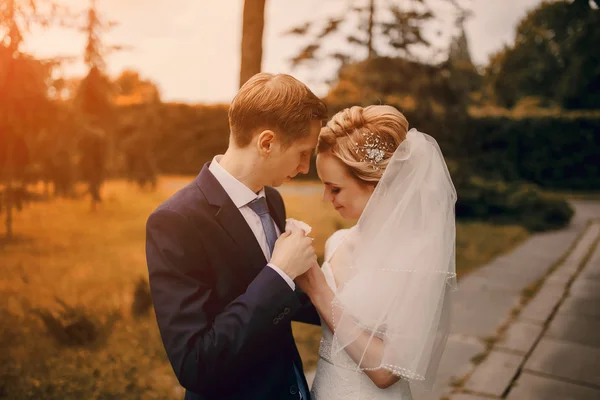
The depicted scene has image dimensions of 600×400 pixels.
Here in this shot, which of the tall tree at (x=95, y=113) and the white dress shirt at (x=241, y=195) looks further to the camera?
the tall tree at (x=95, y=113)

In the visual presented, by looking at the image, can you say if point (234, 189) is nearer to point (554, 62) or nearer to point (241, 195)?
point (241, 195)

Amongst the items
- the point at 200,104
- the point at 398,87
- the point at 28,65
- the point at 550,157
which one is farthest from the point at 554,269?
the point at 200,104

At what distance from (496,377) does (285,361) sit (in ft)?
9.56

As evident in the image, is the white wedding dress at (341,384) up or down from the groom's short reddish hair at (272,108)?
down

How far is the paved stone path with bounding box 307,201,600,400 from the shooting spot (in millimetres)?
3807

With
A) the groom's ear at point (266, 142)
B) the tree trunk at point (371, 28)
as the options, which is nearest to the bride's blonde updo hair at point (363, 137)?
the groom's ear at point (266, 142)

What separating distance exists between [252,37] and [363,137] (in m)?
2.20

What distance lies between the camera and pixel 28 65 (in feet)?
15.9

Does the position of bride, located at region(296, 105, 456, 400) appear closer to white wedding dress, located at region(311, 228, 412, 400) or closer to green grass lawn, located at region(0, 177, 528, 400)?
white wedding dress, located at region(311, 228, 412, 400)

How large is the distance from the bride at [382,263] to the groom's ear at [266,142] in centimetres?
36

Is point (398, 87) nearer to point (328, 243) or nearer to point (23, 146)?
point (23, 146)

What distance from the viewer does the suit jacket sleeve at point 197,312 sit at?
141 cm

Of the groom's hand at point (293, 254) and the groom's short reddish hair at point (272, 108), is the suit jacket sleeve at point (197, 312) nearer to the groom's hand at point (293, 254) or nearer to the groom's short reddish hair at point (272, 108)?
the groom's hand at point (293, 254)

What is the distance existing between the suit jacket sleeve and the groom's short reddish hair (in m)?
0.38
